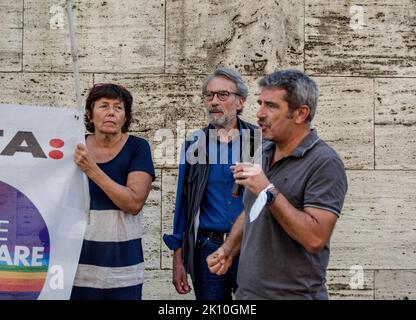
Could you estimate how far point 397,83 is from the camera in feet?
20.8

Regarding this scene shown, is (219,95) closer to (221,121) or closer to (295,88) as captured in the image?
(221,121)

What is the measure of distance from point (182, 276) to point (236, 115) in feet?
3.29

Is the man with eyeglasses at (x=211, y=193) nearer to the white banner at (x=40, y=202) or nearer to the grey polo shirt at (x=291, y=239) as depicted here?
the white banner at (x=40, y=202)

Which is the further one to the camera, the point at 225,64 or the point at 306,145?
the point at 225,64

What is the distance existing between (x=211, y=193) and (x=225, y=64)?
1.84 meters

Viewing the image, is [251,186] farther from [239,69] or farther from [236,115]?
[239,69]

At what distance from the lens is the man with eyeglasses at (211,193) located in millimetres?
4531

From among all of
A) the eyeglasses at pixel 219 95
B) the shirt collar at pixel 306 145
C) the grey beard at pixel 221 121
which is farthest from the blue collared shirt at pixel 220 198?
the shirt collar at pixel 306 145

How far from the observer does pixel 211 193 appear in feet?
15.1

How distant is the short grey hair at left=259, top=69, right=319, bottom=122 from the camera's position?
138 inches

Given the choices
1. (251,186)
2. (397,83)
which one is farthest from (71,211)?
(397,83)

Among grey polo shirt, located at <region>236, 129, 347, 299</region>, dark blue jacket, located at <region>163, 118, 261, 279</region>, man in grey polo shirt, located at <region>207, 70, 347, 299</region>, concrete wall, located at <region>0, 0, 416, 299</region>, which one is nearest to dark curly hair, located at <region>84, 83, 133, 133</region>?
dark blue jacket, located at <region>163, 118, 261, 279</region>

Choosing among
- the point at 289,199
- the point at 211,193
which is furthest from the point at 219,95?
the point at 289,199
